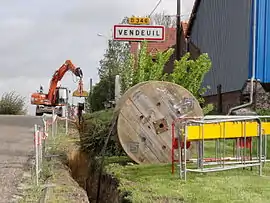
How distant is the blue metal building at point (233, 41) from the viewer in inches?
766

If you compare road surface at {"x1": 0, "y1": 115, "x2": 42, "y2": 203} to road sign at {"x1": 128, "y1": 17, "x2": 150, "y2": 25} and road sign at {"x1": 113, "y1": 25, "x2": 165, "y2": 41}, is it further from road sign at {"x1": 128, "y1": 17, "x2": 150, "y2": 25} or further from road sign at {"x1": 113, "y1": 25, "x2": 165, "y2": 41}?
road sign at {"x1": 128, "y1": 17, "x2": 150, "y2": 25}

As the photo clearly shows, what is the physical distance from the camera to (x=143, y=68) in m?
13.2

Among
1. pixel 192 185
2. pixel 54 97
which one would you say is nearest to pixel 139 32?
pixel 192 185

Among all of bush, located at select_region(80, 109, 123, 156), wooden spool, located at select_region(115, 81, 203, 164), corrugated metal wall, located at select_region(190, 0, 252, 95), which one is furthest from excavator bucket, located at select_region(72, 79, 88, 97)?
wooden spool, located at select_region(115, 81, 203, 164)

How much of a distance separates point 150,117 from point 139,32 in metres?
6.99

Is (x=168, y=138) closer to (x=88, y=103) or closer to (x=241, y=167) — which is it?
(x=241, y=167)

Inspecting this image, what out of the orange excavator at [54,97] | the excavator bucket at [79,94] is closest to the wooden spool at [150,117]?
the orange excavator at [54,97]

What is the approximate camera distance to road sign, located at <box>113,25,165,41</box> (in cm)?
1697

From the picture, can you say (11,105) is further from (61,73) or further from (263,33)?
(263,33)

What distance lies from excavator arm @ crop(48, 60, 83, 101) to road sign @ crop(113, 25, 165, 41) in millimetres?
→ 21086

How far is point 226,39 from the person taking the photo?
23719 millimetres

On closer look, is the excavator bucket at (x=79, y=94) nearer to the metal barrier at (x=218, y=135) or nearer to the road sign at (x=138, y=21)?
the road sign at (x=138, y=21)

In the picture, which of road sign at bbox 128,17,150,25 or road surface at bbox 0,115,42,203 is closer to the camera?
road surface at bbox 0,115,42,203

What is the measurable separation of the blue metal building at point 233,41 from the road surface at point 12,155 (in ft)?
26.6
